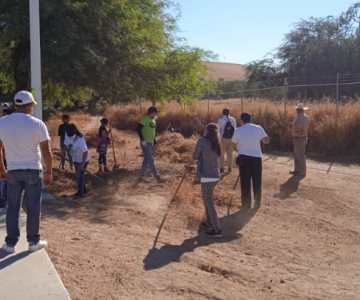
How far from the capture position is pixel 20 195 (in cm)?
596

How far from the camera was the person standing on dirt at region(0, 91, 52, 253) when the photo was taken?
5.78 metres

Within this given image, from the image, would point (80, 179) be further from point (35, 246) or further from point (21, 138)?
point (21, 138)

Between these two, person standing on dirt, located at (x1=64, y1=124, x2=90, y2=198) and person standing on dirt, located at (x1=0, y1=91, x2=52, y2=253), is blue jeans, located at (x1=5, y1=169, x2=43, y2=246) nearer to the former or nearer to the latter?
person standing on dirt, located at (x1=0, y1=91, x2=52, y2=253)

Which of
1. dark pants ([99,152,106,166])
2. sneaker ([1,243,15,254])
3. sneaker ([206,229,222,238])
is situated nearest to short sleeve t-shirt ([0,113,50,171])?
sneaker ([1,243,15,254])

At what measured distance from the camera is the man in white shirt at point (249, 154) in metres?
9.94

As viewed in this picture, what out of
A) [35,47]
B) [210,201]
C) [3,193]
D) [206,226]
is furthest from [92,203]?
[35,47]

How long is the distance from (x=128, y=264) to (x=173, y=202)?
384 cm

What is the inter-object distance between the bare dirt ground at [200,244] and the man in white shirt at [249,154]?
0.36 meters

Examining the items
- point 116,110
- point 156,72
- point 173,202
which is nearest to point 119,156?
point 156,72

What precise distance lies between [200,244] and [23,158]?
303 centimetres

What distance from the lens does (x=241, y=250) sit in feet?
25.2

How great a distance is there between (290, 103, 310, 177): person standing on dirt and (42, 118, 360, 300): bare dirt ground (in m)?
1.10

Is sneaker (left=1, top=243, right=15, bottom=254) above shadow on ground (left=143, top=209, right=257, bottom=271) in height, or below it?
above

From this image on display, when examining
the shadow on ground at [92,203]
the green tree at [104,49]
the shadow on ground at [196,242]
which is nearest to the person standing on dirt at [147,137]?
the shadow on ground at [92,203]
